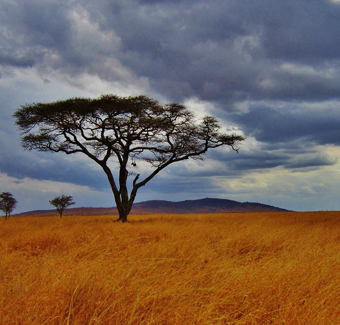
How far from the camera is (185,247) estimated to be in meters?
6.59

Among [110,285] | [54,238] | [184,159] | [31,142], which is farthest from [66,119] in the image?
[110,285]

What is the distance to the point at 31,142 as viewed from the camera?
19.4 m

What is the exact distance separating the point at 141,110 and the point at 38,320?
1788 centimetres

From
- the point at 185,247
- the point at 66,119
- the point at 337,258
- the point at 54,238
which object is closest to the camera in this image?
the point at 337,258

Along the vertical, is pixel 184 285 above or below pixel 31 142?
below

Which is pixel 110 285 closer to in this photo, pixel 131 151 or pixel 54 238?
pixel 54 238

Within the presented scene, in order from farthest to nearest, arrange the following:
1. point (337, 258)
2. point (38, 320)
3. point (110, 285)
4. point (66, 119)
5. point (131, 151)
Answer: point (131, 151) → point (66, 119) → point (337, 258) → point (110, 285) → point (38, 320)

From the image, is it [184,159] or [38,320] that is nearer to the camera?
[38,320]

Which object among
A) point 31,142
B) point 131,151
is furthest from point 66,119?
point 131,151

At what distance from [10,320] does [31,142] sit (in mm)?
18765

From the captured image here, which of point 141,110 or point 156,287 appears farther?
point 141,110

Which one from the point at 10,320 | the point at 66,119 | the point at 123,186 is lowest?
the point at 10,320

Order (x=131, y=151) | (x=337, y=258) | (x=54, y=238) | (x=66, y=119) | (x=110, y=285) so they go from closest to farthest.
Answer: (x=110, y=285) < (x=337, y=258) < (x=54, y=238) < (x=66, y=119) < (x=131, y=151)

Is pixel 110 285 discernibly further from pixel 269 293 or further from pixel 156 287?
pixel 269 293
